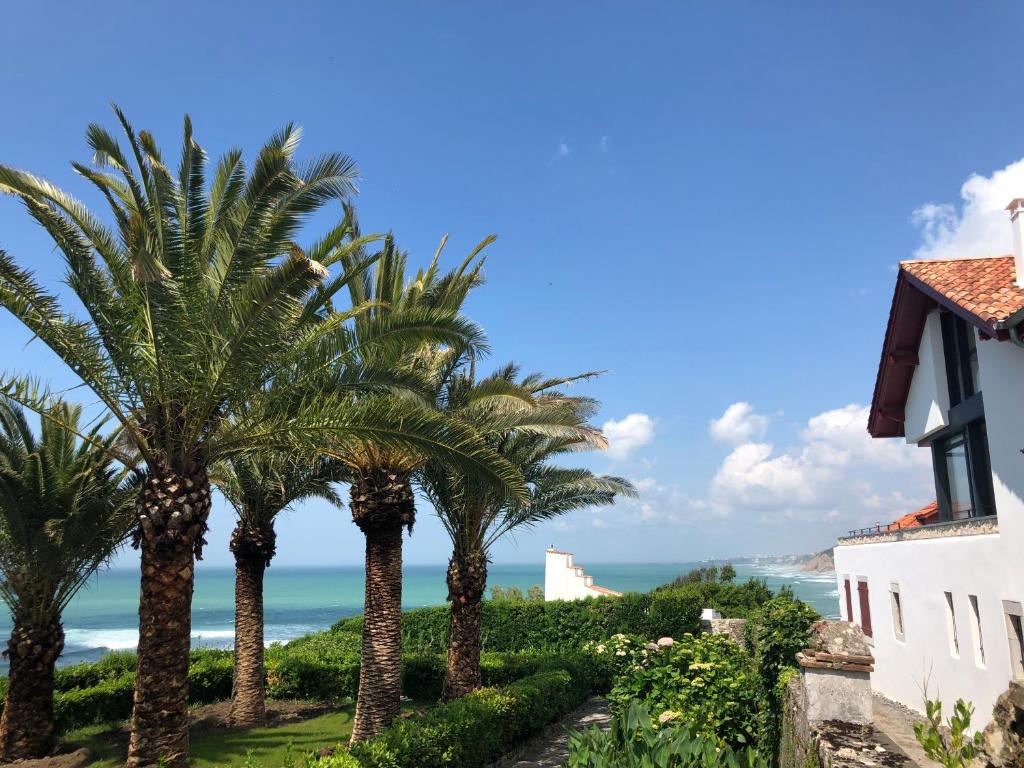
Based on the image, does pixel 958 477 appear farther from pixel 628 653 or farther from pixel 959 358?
pixel 628 653

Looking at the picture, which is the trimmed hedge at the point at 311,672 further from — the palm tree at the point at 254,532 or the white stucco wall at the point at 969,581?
the white stucco wall at the point at 969,581

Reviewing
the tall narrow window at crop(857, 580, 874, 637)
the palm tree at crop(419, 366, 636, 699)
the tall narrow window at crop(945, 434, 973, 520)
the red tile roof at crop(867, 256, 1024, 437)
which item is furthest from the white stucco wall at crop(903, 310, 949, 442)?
the palm tree at crop(419, 366, 636, 699)

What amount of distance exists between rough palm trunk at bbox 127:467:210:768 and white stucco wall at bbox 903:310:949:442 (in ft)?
44.1

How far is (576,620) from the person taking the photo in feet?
77.8

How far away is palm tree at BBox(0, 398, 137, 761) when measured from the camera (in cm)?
1101

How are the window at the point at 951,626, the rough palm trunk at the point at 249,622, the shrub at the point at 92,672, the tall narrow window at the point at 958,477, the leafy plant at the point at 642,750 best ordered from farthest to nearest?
the shrub at the point at 92,672 < the rough palm trunk at the point at 249,622 < the tall narrow window at the point at 958,477 < the window at the point at 951,626 < the leafy plant at the point at 642,750

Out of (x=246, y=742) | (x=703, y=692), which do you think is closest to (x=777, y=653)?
(x=703, y=692)

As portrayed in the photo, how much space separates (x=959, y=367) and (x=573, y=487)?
27.6 feet

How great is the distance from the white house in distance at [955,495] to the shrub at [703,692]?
12.8 ft

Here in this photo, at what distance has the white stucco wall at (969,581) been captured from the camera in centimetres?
989

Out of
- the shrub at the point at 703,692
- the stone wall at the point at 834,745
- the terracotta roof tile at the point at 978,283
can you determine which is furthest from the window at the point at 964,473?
the stone wall at the point at 834,745

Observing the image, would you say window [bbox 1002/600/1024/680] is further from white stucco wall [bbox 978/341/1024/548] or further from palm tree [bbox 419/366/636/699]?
palm tree [bbox 419/366/636/699]

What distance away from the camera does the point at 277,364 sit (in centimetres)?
934

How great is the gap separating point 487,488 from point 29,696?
801cm
